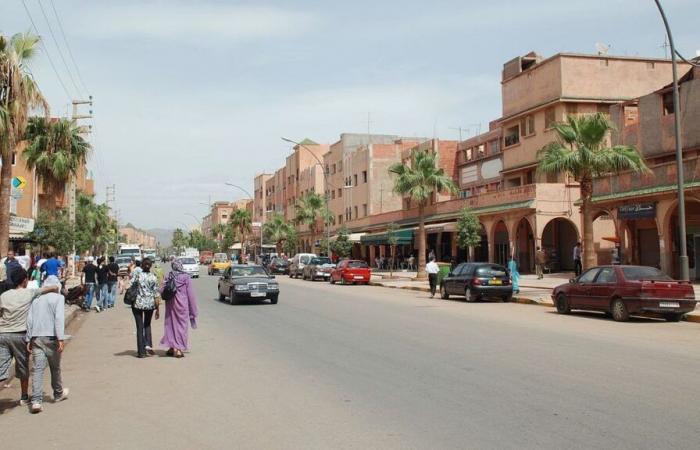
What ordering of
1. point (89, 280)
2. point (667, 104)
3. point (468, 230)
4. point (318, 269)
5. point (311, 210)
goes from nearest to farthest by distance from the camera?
point (89, 280)
point (667, 104)
point (468, 230)
point (318, 269)
point (311, 210)

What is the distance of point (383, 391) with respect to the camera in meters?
8.41

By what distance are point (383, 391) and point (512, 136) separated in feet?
125

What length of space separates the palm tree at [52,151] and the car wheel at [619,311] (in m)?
27.4

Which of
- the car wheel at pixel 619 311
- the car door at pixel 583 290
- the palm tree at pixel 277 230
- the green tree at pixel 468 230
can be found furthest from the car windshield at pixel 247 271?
the palm tree at pixel 277 230

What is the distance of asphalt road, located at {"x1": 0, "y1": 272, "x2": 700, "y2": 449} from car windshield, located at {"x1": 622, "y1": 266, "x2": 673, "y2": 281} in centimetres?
160

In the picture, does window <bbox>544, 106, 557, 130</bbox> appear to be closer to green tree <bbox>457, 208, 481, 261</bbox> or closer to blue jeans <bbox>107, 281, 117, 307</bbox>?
green tree <bbox>457, 208, 481, 261</bbox>

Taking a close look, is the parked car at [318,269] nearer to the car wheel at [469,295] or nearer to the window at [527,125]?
the window at [527,125]

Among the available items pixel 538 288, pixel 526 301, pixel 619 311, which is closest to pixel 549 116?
pixel 538 288

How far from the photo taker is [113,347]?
44.1 ft

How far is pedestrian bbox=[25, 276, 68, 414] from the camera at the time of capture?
7773mm

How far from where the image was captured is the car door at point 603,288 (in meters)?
17.5

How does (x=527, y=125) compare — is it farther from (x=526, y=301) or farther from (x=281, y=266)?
(x=281, y=266)

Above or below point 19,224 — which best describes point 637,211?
above

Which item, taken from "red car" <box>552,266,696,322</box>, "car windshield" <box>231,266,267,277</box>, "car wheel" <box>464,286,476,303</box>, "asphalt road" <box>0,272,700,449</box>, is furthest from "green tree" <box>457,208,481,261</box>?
"asphalt road" <box>0,272,700,449</box>
